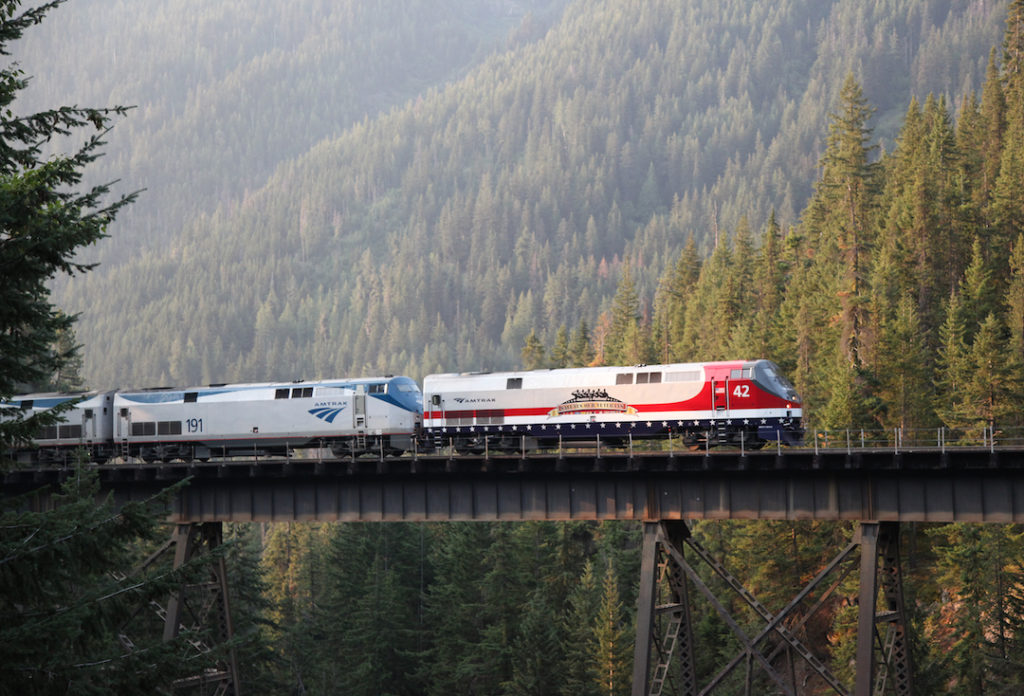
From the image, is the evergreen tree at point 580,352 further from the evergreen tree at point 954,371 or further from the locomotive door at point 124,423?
the locomotive door at point 124,423

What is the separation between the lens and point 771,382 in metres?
47.3

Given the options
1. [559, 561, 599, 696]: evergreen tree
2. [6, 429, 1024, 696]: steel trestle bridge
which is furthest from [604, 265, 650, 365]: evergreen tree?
[6, 429, 1024, 696]: steel trestle bridge

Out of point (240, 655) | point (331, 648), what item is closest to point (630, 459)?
point (240, 655)

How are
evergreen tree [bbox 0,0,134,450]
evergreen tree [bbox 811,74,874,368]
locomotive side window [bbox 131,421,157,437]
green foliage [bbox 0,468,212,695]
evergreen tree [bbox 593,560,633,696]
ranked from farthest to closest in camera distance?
evergreen tree [bbox 811,74,874,368]
evergreen tree [bbox 593,560,633,696]
locomotive side window [bbox 131,421,157,437]
evergreen tree [bbox 0,0,134,450]
green foliage [bbox 0,468,212,695]

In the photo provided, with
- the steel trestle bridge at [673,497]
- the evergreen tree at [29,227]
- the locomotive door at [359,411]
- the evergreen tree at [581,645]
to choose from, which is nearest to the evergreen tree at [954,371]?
the steel trestle bridge at [673,497]

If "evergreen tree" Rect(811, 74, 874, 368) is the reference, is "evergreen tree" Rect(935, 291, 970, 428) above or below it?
below

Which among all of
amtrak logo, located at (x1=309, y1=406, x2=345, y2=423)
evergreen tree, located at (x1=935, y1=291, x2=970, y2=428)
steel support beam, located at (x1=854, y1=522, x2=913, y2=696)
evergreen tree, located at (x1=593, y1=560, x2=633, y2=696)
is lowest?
evergreen tree, located at (x1=593, y1=560, x2=633, y2=696)

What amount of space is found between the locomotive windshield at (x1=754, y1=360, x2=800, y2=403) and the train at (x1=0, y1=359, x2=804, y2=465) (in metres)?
0.06

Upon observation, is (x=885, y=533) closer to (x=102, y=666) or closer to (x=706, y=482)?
(x=706, y=482)

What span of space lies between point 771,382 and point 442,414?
15.6m

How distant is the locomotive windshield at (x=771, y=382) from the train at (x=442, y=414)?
2.3 inches

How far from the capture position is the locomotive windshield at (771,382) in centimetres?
4716

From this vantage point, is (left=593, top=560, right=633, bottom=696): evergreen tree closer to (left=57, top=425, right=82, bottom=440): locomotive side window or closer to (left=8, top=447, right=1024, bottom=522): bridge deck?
(left=8, top=447, right=1024, bottom=522): bridge deck

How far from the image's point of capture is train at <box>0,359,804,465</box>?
4750 centimetres
